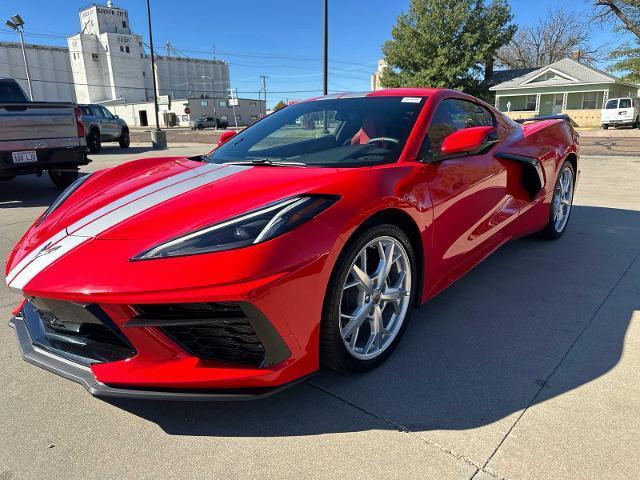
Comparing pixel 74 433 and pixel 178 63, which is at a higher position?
pixel 178 63

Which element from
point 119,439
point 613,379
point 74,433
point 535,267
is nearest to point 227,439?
point 119,439

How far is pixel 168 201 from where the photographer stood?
210 cm

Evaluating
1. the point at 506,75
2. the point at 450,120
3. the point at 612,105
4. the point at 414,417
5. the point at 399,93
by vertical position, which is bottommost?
the point at 414,417

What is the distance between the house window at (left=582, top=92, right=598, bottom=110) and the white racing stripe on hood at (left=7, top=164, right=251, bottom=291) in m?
39.7

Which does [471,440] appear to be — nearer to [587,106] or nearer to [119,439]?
[119,439]

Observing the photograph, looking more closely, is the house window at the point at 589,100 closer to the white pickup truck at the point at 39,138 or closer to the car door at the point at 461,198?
the white pickup truck at the point at 39,138

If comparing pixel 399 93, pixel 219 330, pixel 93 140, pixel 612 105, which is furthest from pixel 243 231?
pixel 612 105

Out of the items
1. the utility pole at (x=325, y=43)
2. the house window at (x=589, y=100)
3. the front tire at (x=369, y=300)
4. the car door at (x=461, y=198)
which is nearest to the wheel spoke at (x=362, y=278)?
the front tire at (x=369, y=300)

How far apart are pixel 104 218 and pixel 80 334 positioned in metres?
0.54

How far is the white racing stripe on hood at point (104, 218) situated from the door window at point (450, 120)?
A: 3.50 feet

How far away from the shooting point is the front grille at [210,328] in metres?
1.67

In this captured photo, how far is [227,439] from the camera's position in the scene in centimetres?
184

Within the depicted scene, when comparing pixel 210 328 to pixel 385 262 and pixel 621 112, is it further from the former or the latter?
pixel 621 112

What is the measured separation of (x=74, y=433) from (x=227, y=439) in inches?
25.2
